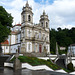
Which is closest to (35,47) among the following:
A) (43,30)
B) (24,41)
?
(24,41)

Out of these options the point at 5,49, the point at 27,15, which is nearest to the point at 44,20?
the point at 27,15

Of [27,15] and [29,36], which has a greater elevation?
[27,15]

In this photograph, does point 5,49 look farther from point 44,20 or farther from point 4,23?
point 4,23

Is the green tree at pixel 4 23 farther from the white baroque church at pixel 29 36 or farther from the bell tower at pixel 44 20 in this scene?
the bell tower at pixel 44 20

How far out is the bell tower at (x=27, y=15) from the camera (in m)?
35.5

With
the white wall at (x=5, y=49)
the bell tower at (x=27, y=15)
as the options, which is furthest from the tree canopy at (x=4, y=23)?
the white wall at (x=5, y=49)

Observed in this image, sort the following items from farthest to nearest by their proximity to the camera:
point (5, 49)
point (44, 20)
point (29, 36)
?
1. point (44, 20)
2. point (5, 49)
3. point (29, 36)

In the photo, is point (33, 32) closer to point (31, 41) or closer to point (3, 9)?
point (31, 41)

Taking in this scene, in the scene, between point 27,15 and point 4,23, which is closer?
point 4,23

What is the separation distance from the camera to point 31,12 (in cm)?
3684

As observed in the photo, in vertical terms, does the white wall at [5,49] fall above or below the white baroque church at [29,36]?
below

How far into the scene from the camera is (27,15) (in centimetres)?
3569

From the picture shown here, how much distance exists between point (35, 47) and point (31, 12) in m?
11.2

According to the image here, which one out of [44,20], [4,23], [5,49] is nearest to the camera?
[4,23]
